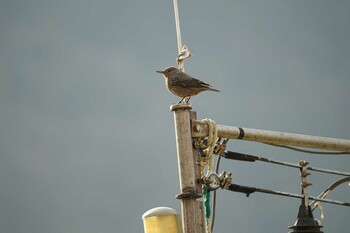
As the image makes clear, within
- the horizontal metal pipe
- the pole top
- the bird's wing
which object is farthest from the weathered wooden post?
the bird's wing

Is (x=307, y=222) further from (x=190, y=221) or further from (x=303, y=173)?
(x=190, y=221)

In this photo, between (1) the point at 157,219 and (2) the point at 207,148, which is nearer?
(1) the point at 157,219

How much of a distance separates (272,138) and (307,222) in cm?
56

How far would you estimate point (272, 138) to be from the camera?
5090 mm

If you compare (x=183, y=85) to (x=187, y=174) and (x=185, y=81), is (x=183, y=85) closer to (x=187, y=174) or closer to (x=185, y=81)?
(x=185, y=81)

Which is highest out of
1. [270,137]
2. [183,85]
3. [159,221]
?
[183,85]

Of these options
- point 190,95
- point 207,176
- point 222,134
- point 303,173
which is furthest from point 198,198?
point 190,95

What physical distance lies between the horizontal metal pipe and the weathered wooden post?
0.36ft

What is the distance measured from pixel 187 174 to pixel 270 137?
76cm

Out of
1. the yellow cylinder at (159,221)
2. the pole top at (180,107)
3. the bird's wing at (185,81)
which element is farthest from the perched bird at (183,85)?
the yellow cylinder at (159,221)

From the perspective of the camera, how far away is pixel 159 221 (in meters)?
4.38

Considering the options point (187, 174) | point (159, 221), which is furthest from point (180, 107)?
point (159, 221)

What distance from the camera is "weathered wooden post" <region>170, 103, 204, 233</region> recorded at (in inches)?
178

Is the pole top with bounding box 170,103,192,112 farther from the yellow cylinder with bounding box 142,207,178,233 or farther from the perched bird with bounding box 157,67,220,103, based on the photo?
the perched bird with bounding box 157,67,220,103
